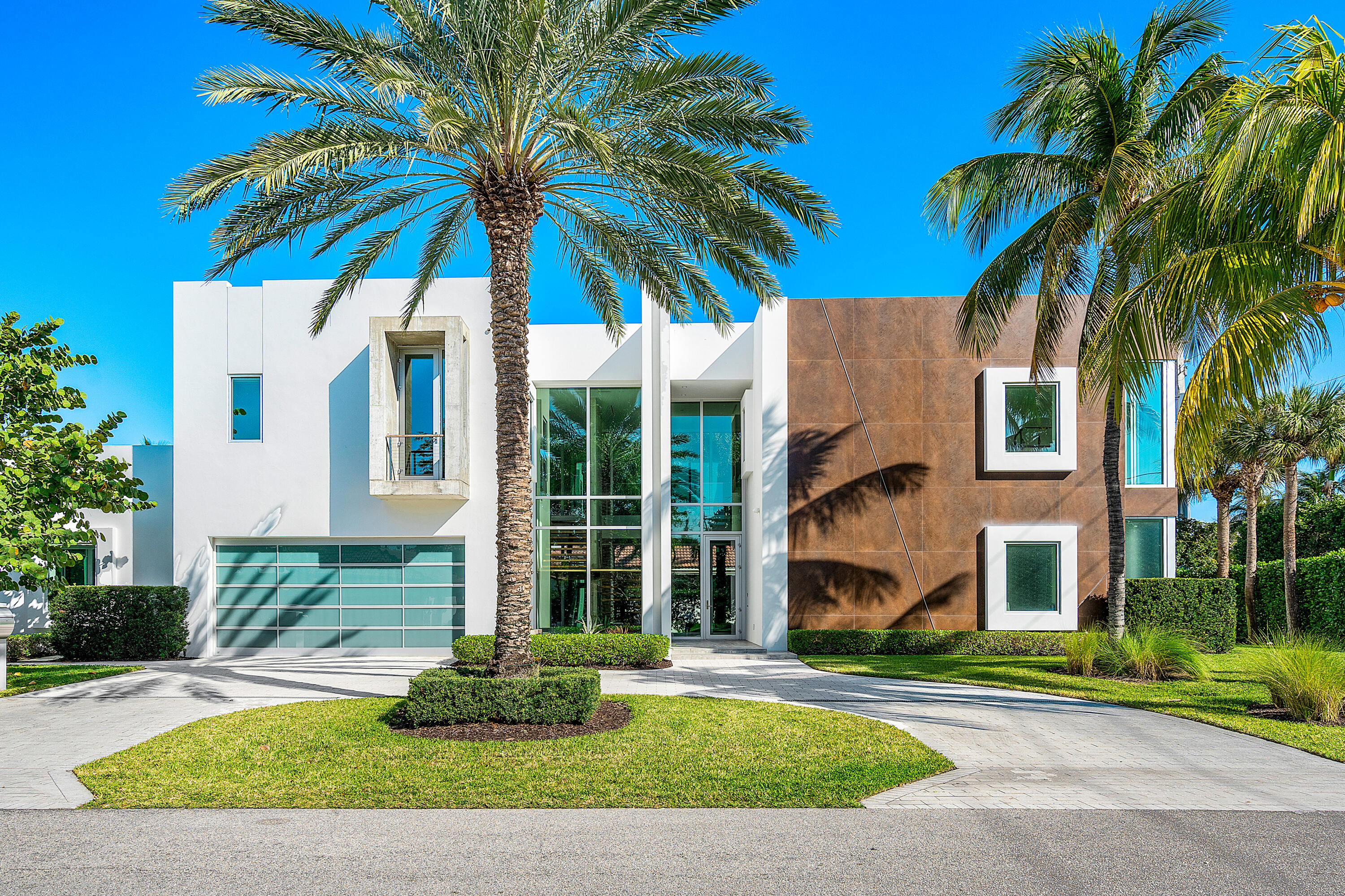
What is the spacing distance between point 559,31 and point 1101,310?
10.7 m

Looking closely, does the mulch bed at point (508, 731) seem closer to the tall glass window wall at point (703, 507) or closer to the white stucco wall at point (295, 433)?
the white stucco wall at point (295, 433)

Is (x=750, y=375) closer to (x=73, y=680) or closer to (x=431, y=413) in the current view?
(x=431, y=413)

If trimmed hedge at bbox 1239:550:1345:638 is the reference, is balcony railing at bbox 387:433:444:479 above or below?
above

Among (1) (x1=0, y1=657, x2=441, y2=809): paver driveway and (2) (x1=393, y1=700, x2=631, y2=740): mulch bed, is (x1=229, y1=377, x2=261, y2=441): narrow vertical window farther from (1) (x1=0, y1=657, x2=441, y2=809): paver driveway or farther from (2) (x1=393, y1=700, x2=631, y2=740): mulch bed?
(2) (x1=393, y1=700, x2=631, y2=740): mulch bed

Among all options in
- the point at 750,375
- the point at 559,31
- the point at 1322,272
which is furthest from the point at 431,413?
the point at 1322,272

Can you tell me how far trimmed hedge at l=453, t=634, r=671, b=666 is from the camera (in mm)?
15828

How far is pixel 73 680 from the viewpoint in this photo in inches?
559

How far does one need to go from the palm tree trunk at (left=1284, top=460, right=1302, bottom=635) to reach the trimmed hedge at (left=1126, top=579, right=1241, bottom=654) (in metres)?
4.02

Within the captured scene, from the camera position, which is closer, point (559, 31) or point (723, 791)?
point (723, 791)

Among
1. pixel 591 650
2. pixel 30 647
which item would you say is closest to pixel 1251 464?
pixel 591 650

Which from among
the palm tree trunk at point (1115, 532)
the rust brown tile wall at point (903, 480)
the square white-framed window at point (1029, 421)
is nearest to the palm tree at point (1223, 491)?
the rust brown tile wall at point (903, 480)

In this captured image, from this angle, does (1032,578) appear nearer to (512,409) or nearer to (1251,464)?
(1251,464)

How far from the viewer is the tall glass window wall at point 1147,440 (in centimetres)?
1895

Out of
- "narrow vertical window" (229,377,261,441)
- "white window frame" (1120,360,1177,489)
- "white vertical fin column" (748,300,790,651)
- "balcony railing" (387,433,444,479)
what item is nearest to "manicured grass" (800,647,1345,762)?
"white vertical fin column" (748,300,790,651)
